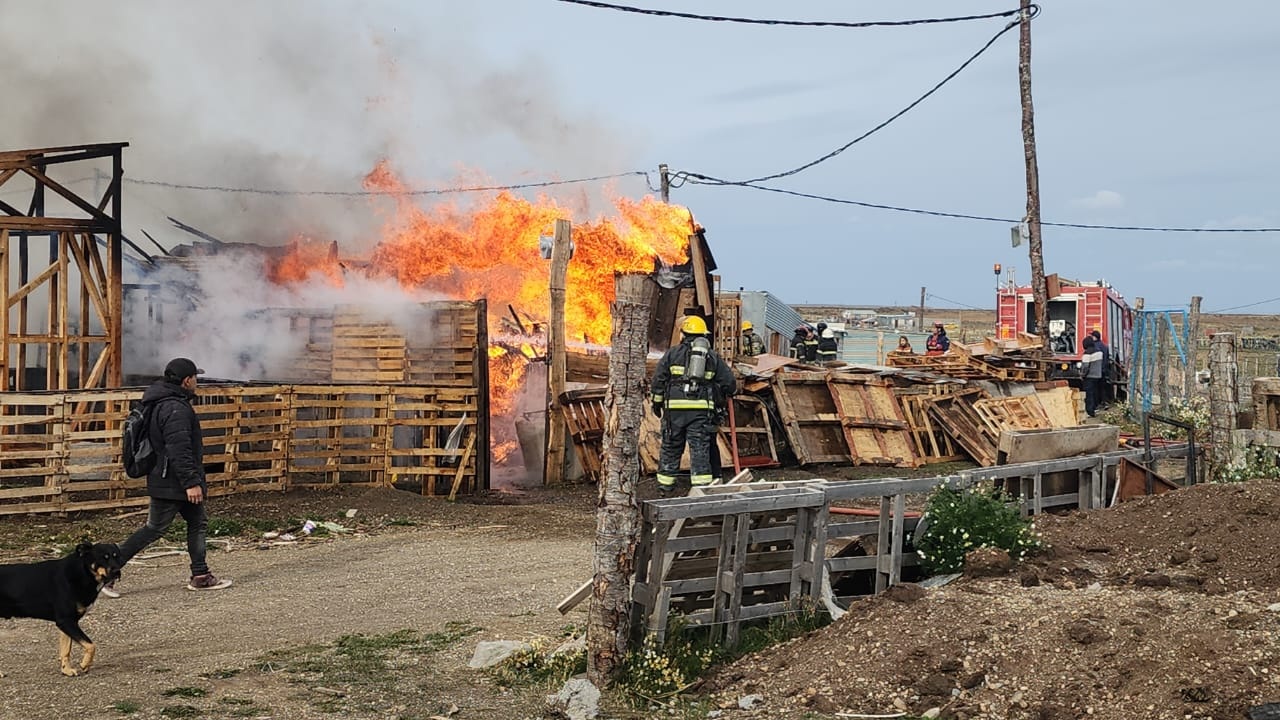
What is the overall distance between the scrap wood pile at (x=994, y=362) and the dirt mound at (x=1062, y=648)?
10723 mm

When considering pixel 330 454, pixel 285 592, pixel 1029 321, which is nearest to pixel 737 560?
pixel 285 592

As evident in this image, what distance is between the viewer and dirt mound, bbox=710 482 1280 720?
5273mm

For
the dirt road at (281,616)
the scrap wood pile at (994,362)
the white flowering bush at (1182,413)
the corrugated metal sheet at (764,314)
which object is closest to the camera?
the dirt road at (281,616)

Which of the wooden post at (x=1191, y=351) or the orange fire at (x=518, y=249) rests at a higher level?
the orange fire at (x=518, y=249)

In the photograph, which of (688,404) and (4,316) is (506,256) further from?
(688,404)

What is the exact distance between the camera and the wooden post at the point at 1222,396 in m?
10.2

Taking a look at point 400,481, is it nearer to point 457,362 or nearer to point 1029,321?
point 457,362

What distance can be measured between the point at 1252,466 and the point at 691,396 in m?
5.15

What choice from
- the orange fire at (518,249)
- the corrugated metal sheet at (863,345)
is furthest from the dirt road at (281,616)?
the corrugated metal sheet at (863,345)

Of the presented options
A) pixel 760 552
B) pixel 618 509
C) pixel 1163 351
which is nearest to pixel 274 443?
pixel 760 552

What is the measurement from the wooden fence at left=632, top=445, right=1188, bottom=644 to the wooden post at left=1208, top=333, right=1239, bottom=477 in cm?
381

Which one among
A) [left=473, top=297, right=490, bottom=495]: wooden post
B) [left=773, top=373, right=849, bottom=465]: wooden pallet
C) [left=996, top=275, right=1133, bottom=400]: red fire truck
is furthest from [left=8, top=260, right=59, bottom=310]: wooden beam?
[left=996, top=275, right=1133, bottom=400]: red fire truck

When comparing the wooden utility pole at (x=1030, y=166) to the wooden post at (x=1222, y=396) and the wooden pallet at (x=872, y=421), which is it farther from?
the wooden post at (x=1222, y=396)

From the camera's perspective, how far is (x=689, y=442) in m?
11.1
